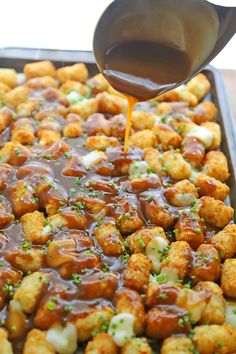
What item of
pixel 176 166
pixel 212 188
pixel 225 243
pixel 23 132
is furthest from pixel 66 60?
pixel 225 243

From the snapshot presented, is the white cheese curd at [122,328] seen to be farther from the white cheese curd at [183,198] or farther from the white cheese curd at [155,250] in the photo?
the white cheese curd at [183,198]

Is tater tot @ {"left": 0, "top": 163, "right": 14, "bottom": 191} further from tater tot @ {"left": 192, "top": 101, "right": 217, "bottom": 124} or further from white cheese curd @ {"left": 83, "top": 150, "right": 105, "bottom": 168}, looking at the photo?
tater tot @ {"left": 192, "top": 101, "right": 217, "bottom": 124}

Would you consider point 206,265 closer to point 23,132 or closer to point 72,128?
point 72,128

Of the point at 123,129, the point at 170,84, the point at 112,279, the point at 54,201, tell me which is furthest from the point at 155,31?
the point at 112,279

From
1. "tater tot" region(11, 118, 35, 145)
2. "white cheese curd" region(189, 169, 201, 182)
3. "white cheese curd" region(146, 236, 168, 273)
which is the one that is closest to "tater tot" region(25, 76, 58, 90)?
"tater tot" region(11, 118, 35, 145)

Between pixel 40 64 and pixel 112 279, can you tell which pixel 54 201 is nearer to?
pixel 112 279

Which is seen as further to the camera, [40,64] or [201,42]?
A: [40,64]
